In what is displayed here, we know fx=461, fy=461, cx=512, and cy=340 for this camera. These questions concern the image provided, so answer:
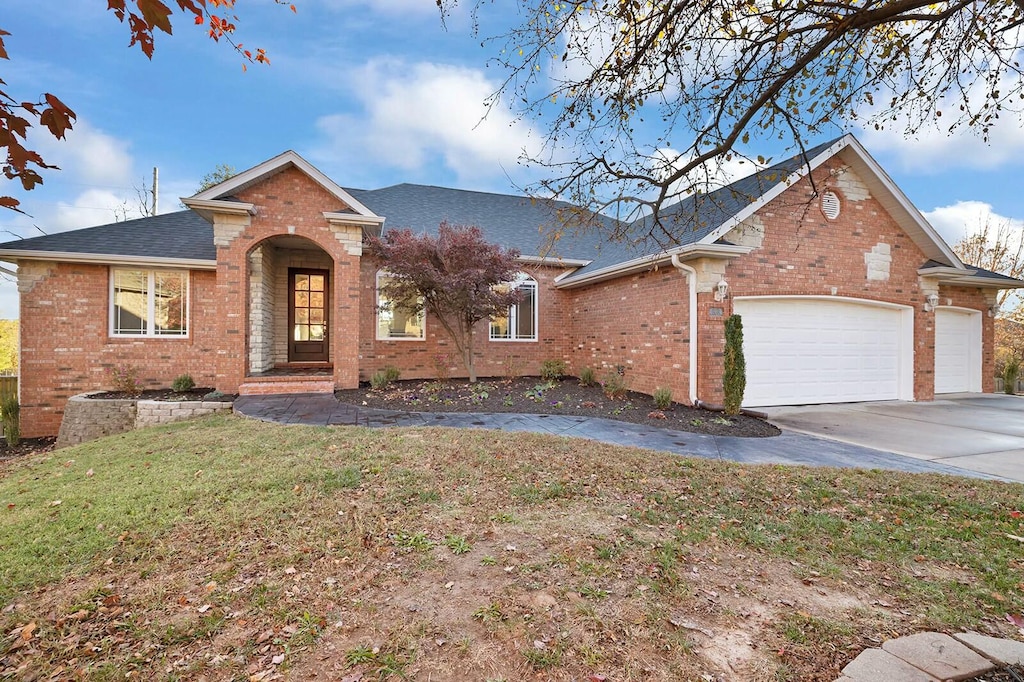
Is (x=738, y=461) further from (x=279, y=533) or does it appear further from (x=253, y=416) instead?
(x=253, y=416)

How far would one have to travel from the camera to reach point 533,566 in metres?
2.90

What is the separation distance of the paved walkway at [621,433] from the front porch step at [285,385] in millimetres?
345

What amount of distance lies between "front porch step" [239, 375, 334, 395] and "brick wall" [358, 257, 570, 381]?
5.74ft

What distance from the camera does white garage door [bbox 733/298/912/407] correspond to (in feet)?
31.7

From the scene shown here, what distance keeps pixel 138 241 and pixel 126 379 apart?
3144 millimetres

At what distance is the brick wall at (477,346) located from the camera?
462 inches

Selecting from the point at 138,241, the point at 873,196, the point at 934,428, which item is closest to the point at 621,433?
the point at 934,428

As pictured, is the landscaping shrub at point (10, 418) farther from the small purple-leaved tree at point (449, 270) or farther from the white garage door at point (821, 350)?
the white garage door at point (821, 350)

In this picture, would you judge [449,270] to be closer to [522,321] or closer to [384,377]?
[384,377]

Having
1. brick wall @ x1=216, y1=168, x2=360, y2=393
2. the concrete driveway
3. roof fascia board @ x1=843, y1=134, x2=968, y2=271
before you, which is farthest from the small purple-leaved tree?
roof fascia board @ x1=843, y1=134, x2=968, y2=271

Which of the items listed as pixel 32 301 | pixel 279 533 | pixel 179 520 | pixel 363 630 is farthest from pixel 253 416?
pixel 32 301

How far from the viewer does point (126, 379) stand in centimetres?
979

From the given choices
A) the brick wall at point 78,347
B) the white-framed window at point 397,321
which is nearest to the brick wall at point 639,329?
the white-framed window at point 397,321

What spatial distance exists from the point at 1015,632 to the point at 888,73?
16.9 feet
